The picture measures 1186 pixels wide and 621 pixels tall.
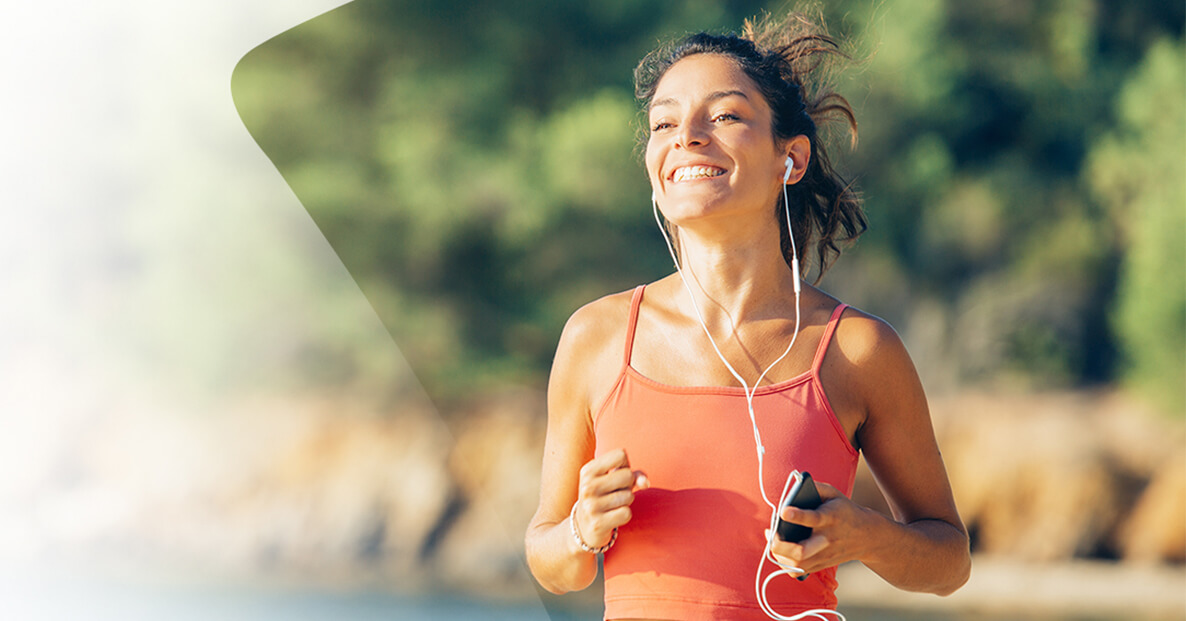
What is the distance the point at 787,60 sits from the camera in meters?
1.29

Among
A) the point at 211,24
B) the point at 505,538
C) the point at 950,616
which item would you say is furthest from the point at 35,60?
the point at 950,616

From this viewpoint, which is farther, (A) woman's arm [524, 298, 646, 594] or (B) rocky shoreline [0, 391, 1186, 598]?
(B) rocky shoreline [0, 391, 1186, 598]

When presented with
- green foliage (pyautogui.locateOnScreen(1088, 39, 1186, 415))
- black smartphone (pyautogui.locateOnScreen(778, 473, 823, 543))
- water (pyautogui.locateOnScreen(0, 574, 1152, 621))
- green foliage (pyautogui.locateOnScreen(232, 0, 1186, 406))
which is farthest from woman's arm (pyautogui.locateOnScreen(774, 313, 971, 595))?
green foliage (pyautogui.locateOnScreen(1088, 39, 1186, 415))

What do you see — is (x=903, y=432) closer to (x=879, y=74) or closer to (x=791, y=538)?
(x=791, y=538)

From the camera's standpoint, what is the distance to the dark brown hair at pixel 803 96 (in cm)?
124

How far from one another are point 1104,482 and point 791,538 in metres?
5.46

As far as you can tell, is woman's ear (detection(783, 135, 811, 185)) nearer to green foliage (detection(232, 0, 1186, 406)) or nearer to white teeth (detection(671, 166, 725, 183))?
white teeth (detection(671, 166, 725, 183))

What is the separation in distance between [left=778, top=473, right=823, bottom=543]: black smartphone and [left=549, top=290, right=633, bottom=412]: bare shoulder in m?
0.27

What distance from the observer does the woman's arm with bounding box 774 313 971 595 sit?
1.09 m

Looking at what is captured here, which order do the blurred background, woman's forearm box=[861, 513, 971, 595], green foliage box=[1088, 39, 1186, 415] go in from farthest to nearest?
the blurred background < green foliage box=[1088, 39, 1186, 415] < woman's forearm box=[861, 513, 971, 595]

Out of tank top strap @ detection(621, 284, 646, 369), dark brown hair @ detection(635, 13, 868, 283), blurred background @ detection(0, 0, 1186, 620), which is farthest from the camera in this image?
blurred background @ detection(0, 0, 1186, 620)

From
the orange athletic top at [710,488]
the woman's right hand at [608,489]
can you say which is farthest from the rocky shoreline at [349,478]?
the woman's right hand at [608,489]

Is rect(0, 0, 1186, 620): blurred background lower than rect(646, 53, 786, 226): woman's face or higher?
higher

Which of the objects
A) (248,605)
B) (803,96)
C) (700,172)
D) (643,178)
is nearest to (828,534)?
(700,172)
